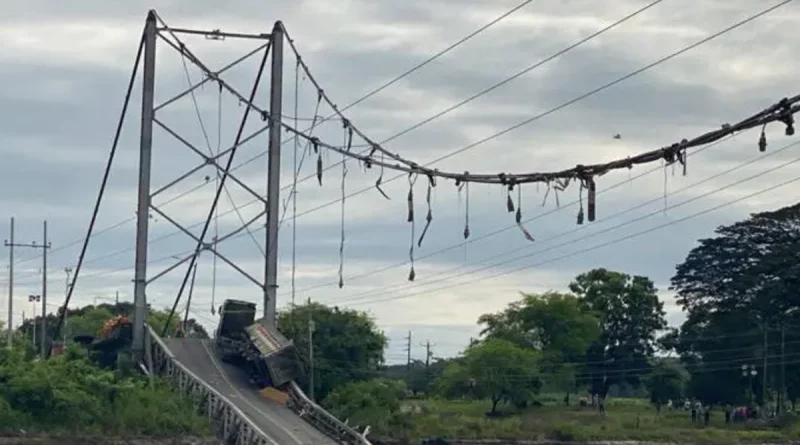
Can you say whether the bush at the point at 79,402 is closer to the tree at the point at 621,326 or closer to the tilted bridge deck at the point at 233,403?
the tilted bridge deck at the point at 233,403

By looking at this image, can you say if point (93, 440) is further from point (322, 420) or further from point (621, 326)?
point (621, 326)

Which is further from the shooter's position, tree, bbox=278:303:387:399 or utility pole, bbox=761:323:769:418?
utility pole, bbox=761:323:769:418

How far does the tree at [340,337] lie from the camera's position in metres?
81.3

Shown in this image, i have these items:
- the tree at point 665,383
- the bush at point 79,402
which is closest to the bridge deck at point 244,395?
the bush at point 79,402

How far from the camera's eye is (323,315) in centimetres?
8506

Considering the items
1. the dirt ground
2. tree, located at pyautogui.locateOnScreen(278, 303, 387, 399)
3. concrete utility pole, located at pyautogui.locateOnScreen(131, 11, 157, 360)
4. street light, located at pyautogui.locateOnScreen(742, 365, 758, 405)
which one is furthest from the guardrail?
street light, located at pyautogui.locateOnScreen(742, 365, 758, 405)

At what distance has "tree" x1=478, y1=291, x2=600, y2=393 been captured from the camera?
114 metres

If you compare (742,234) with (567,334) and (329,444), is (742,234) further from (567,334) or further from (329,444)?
(329,444)

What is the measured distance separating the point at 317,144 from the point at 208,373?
1105cm

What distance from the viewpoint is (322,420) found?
4678cm

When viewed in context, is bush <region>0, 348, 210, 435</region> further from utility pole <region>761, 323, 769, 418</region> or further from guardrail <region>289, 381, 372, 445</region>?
utility pole <region>761, 323, 769, 418</region>

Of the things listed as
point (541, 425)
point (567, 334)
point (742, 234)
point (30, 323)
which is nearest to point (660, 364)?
point (567, 334)

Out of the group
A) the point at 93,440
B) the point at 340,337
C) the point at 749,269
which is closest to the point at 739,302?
the point at 749,269

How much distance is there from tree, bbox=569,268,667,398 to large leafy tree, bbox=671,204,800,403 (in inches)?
334
